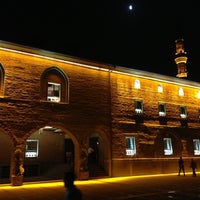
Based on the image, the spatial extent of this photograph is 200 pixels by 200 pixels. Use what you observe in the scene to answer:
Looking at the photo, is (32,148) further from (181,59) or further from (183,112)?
(181,59)

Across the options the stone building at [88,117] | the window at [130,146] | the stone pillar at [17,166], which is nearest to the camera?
the stone pillar at [17,166]

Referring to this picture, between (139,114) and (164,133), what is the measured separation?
3.67 m

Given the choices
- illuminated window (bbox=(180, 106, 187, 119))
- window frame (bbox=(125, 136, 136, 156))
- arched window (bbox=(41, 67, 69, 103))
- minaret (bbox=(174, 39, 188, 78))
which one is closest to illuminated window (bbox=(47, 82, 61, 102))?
arched window (bbox=(41, 67, 69, 103))

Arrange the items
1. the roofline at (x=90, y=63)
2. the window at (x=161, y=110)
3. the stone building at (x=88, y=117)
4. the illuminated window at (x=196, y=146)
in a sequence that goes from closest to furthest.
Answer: the stone building at (x=88, y=117) < the roofline at (x=90, y=63) < the window at (x=161, y=110) < the illuminated window at (x=196, y=146)

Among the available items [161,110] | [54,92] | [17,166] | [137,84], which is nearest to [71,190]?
[17,166]

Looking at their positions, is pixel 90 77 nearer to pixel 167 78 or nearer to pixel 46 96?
pixel 46 96

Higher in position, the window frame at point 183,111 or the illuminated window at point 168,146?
the window frame at point 183,111

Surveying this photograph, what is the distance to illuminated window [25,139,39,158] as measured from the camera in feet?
71.3

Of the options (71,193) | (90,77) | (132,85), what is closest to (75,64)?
(90,77)

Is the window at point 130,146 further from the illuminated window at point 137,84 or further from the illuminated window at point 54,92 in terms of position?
the illuminated window at point 54,92

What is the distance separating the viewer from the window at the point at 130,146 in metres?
21.8

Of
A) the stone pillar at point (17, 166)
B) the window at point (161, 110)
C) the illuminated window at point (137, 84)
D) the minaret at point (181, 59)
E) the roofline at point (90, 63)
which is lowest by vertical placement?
the stone pillar at point (17, 166)

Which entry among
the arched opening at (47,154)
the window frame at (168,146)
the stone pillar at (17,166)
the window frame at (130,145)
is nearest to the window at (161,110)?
the window frame at (168,146)

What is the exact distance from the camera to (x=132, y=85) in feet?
76.3
